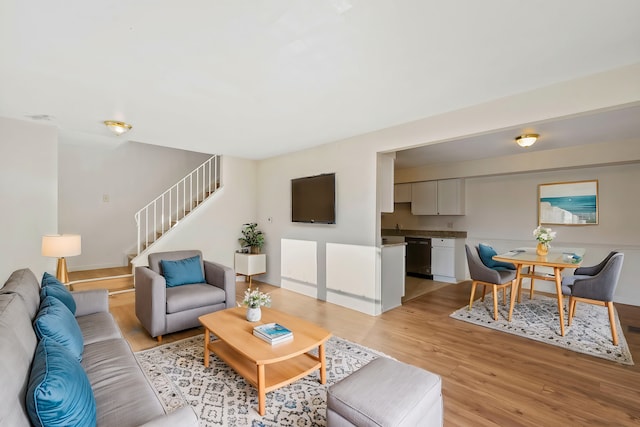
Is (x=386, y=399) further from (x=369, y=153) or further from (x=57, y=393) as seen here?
(x=369, y=153)

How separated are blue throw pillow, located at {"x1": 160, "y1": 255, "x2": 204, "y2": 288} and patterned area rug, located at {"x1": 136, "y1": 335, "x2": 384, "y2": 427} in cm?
75

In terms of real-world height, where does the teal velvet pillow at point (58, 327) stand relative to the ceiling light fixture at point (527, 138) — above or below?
below

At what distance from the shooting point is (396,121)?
3.52 m

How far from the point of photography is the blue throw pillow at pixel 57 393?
38.2 inches

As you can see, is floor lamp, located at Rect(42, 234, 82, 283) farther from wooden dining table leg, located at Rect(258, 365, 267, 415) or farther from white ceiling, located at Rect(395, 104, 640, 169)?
white ceiling, located at Rect(395, 104, 640, 169)

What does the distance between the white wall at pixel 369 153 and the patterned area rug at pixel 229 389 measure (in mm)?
1641

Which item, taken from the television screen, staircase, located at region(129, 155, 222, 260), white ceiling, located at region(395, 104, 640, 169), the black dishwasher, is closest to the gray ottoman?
white ceiling, located at region(395, 104, 640, 169)

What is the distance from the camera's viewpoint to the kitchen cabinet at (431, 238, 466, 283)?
582cm

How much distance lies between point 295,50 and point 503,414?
112 inches

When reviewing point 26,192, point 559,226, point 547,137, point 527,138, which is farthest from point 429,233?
point 26,192

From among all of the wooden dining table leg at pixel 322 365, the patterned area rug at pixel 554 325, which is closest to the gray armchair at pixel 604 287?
the patterned area rug at pixel 554 325

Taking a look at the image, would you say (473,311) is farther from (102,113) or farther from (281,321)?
(102,113)

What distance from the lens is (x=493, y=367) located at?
2516mm

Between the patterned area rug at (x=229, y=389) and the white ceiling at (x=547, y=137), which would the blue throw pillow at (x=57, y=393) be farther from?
the white ceiling at (x=547, y=137)
